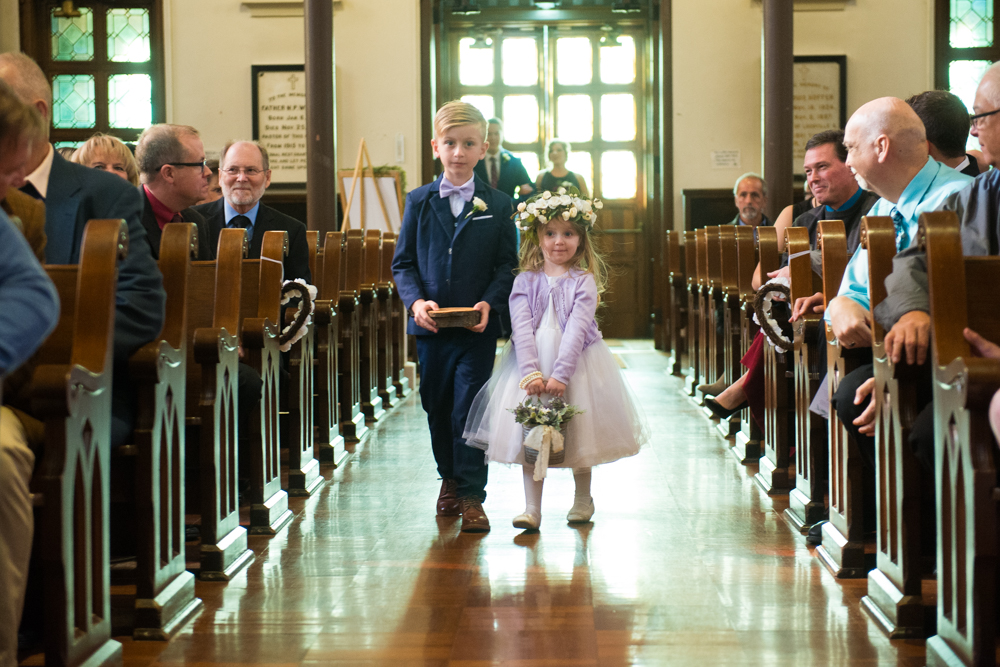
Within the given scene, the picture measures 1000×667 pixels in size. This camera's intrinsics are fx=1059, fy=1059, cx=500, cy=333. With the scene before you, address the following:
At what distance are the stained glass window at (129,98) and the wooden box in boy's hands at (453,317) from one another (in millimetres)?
7603

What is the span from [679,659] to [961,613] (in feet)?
1.83

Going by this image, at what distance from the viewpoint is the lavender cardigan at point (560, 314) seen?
131 inches

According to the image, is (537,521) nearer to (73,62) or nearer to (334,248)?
(334,248)

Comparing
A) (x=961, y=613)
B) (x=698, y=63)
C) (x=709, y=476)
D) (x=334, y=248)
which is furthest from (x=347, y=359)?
(x=698, y=63)

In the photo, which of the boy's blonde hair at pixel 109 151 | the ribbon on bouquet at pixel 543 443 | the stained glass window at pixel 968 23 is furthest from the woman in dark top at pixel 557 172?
the ribbon on bouquet at pixel 543 443

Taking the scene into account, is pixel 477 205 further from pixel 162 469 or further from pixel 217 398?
pixel 162 469

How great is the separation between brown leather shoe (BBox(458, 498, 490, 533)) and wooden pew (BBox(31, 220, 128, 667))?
53.0 inches

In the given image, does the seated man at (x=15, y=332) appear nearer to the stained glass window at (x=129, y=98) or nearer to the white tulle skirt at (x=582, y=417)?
Result: the white tulle skirt at (x=582, y=417)

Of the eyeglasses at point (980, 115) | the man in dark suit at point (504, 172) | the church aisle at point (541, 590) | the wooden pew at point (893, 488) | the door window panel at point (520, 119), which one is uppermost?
the door window panel at point (520, 119)

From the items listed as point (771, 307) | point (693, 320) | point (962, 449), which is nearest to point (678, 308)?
point (693, 320)

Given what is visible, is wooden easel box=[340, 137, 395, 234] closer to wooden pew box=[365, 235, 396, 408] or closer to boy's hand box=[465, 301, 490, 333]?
wooden pew box=[365, 235, 396, 408]

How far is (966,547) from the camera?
1.96 meters

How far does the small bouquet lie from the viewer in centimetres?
323

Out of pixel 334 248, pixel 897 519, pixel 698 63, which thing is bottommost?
pixel 897 519
